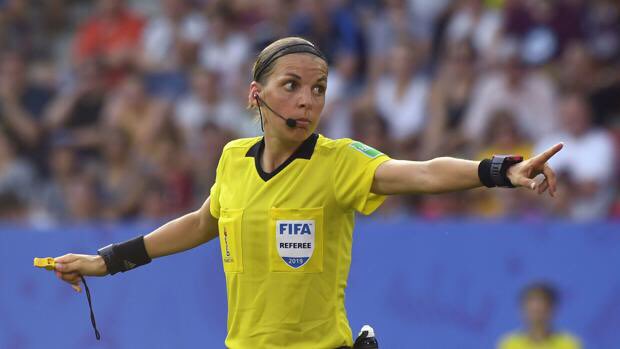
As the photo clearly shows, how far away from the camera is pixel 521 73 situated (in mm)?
10953

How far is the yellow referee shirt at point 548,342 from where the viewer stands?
936 centimetres

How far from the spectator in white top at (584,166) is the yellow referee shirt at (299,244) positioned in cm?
479

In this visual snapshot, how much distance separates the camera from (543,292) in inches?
370

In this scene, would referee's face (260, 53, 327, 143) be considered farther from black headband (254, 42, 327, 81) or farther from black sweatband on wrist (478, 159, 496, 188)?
black sweatband on wrist (478, 159, 496, 188)

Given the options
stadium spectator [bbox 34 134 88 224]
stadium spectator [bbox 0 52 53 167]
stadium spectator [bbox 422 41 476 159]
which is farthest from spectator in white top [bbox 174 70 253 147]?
stadium spectator [bbox 422 41 476 159]

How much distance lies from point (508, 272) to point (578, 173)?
1.05 m

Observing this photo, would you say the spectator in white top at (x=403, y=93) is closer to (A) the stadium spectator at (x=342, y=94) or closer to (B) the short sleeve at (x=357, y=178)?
(A) the stadium spectator at (x=342, y=94)

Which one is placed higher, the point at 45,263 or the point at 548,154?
the point at 45,263

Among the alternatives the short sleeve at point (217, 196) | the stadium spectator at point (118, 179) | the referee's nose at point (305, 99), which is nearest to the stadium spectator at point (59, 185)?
the stadium spectator at point (118, 179)

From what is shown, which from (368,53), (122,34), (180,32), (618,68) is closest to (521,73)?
(618,68)

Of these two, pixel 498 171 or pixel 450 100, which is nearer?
pixel 498 171

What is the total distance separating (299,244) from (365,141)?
5.93m

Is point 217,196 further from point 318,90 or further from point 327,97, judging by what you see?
point 327,97

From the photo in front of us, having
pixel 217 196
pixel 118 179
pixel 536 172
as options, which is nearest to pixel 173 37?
pixel 118 179
